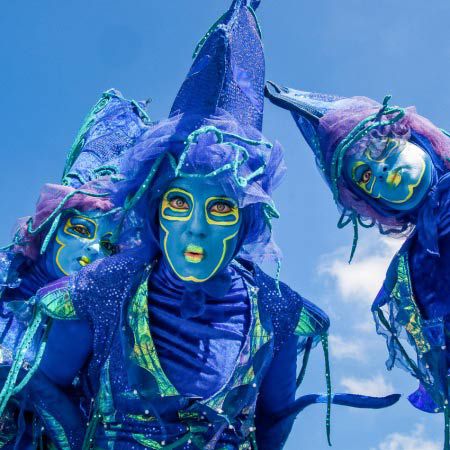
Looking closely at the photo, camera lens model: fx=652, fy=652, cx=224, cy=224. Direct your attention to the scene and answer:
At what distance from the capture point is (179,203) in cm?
200

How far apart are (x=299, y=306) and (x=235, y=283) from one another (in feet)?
0.72

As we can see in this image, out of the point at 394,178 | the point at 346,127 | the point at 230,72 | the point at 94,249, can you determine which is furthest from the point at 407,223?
the point at 94,249

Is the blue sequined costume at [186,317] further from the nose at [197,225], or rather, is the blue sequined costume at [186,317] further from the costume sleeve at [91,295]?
the nose at [197,225]

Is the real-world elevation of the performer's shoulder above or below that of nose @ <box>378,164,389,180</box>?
below

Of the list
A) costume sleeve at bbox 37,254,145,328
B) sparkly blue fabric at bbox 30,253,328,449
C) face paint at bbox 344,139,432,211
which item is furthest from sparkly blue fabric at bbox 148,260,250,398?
face paint at bbox 344,139,432,211

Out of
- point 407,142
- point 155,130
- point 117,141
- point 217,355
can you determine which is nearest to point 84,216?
point 117,141

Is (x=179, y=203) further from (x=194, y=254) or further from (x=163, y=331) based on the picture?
(x=163, y=331)

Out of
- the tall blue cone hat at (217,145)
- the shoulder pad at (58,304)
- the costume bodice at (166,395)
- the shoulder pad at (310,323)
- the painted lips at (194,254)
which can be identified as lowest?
the costume bodice at (166,395)

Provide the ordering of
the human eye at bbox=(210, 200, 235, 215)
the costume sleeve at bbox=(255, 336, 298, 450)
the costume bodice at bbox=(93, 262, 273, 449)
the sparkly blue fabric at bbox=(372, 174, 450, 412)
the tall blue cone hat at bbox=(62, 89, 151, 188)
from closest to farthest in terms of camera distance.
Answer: the costume bodice at bbox=(93, 262, 273, 449), the human eye at bbox=(210, 200, 235, 215), the costume sleeve at bbox=(255, 336, 298, 450), the sparkly blue fabric at bbox=(372, 174, 450, 412), the tall blue cone hat at bbox=(62, 89, 151, 188)

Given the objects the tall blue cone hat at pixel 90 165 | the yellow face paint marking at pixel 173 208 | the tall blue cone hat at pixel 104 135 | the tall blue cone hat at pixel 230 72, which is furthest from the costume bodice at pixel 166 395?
the tall blue cone hat at pixel 104 135

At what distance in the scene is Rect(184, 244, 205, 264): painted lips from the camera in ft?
6.33

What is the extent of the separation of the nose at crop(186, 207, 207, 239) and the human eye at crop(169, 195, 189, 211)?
47 millimetres

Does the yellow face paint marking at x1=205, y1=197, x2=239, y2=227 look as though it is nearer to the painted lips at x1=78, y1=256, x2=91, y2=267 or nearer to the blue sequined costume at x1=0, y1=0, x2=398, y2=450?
the blue sequined costume at x1=0, y1=0, x2=398, y2=450

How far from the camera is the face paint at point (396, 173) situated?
2.66 metres
